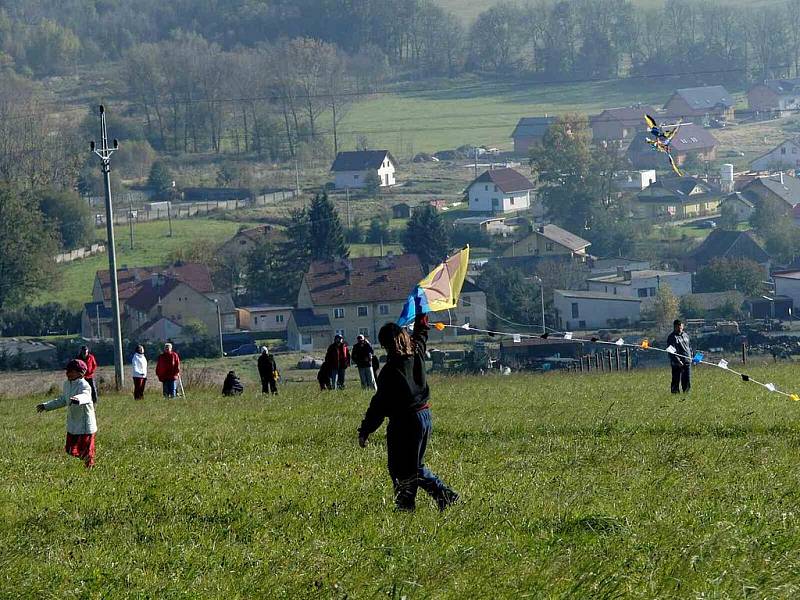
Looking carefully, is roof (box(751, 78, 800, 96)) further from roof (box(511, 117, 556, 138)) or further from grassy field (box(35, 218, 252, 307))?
grassy field (box(35, 218, 252, 307))

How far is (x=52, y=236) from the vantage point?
83250 mm

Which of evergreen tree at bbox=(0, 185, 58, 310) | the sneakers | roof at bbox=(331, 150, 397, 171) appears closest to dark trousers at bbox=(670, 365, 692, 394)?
the sneakers

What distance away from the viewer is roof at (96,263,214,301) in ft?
253

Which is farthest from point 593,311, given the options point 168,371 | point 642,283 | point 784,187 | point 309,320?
point 168,371

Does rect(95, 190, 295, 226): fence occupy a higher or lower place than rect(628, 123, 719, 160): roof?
lower

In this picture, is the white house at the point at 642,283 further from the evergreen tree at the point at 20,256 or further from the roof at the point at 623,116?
the roof at the point at 623,116

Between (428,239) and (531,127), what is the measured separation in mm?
54188

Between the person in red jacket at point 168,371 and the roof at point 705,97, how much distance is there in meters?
129

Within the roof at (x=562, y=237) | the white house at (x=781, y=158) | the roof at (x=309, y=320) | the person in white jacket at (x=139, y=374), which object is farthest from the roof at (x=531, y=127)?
the person in white jacket at (x=139, y=374)

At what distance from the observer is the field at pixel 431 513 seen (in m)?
7.70

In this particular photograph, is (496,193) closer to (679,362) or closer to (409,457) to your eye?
(679,362)

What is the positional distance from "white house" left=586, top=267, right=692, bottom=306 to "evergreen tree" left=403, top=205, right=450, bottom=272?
10.2 m

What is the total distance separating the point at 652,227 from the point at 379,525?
90135mm

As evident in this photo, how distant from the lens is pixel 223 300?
75.9 m
